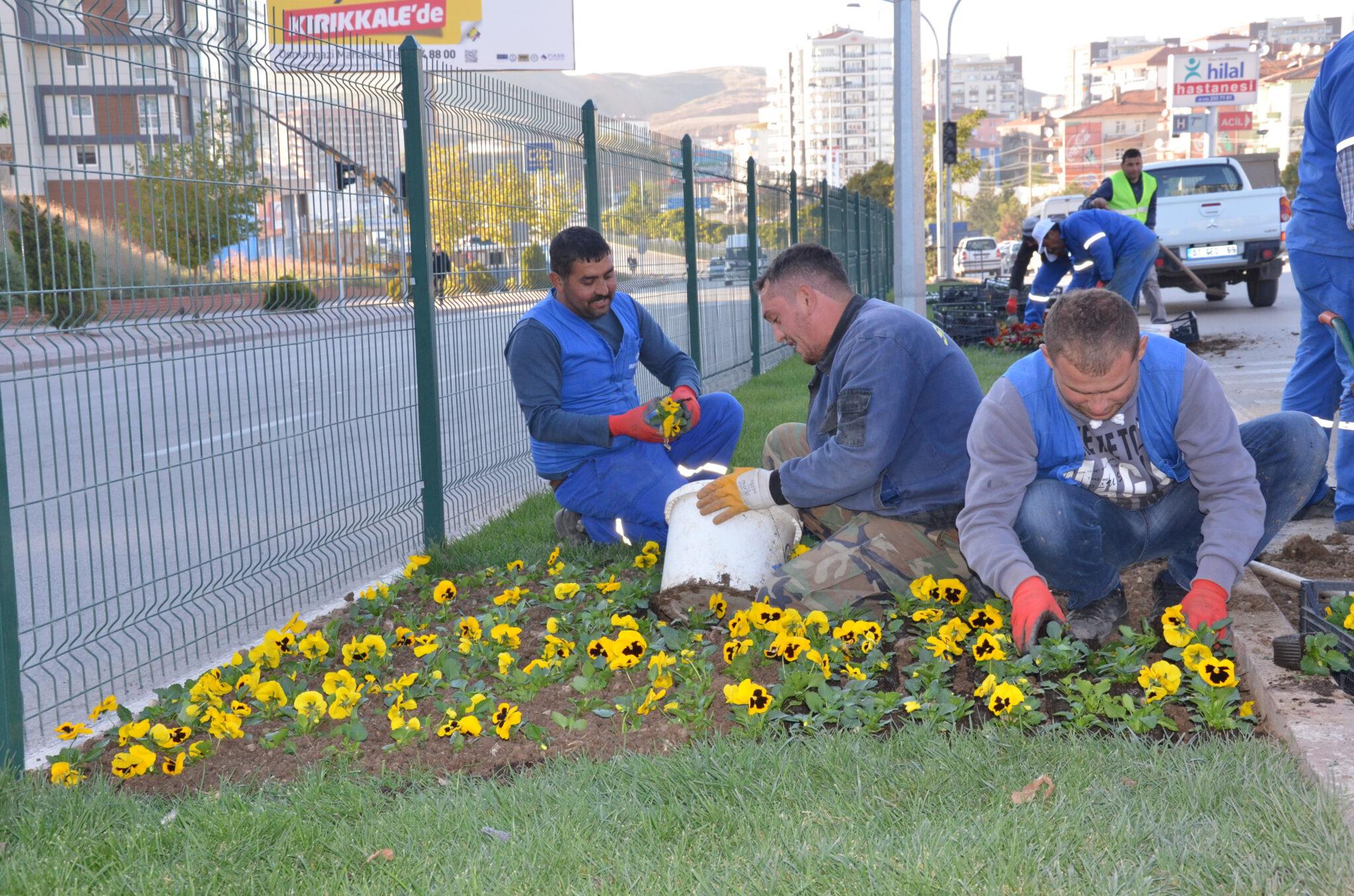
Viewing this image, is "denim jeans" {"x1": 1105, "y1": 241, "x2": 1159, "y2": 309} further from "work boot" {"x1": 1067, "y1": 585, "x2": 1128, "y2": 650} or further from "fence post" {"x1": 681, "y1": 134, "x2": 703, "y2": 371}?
"work boot" {"x1": 1067, "y1": 585, "x2": 1128, "y2": 650}

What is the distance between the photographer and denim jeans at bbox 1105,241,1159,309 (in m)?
11.1

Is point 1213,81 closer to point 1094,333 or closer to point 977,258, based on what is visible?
point 977,258

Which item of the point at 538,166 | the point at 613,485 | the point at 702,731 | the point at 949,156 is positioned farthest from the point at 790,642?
the point at 949,156

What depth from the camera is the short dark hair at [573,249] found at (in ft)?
18.1

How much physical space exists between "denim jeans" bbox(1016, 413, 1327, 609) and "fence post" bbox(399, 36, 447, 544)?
2.85 meters

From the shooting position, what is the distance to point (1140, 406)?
377 centimetres

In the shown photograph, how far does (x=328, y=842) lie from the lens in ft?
9.04

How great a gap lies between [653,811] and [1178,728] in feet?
4.50

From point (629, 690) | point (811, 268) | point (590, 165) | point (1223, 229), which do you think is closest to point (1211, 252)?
point (1223, 229)

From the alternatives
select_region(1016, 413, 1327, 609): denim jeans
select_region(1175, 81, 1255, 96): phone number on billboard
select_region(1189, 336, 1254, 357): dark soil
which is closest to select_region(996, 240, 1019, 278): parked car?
select_region(1175, 81, 1255, 96): phone number on billboard

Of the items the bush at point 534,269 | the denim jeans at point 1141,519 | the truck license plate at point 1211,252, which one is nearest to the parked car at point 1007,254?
the truck license plate at point 1211,252

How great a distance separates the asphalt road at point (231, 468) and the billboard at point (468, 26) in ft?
72.1

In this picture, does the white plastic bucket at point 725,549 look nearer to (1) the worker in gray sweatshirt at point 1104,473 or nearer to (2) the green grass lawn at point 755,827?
(1) the worker in gray sweatshirt at point 1104,473

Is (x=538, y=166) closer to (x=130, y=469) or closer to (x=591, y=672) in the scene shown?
(x=130, y=469)
